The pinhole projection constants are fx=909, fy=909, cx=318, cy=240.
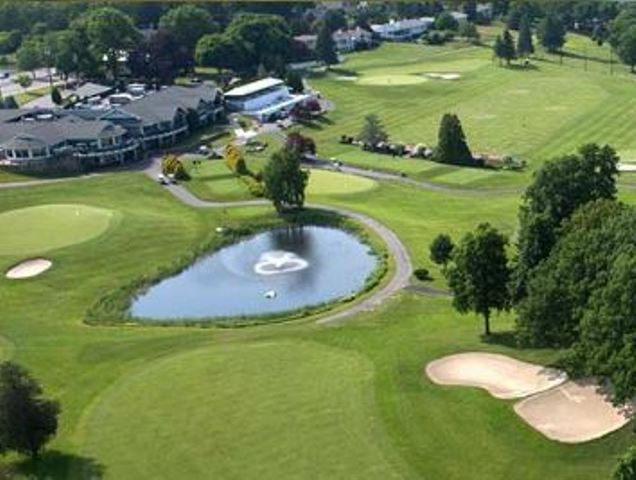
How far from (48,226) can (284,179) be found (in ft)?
94.2

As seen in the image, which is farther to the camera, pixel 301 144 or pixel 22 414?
pixel 301 144

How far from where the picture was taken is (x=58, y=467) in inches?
2132

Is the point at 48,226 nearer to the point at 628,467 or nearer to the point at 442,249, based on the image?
the point at 442,249

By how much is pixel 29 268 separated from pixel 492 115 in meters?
97.0

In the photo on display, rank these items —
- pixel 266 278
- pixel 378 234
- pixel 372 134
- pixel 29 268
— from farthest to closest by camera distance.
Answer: pixel 372 134 → pixel 378 234 → pixel 29 268 → pixel 266 278

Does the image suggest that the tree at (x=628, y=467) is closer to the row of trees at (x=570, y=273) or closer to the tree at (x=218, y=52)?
the row of trees at (x=570, y=273)

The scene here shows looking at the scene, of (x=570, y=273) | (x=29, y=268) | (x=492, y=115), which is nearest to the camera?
(x=570, y=273)

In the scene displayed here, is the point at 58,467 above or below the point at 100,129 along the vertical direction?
below

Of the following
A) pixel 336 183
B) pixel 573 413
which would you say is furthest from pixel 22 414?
pixel 336 183

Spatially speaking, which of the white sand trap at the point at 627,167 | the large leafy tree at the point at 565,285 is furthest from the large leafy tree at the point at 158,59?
the large leafy tree at the point at 565,285

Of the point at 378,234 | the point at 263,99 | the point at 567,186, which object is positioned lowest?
the point at 378,234

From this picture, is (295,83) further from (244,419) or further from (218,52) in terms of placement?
(244,419)

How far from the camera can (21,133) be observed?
140m

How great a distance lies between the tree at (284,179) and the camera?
10994 centimetres
